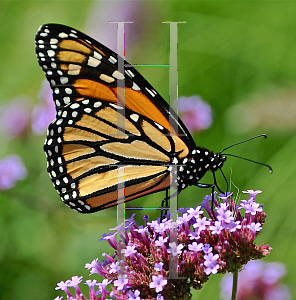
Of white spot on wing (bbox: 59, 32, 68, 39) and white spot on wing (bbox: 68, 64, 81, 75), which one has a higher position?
white spot on wing (bbox: 59, 32, 68, 39)

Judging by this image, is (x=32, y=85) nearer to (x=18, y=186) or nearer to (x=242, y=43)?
(x=18, y=186)

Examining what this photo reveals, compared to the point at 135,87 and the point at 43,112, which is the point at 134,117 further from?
the point at 43,112

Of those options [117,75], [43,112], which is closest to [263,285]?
[117,75]

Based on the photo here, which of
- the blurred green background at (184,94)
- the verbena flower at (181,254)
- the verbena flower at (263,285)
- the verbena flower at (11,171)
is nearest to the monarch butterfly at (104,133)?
the verbena flower at (181,254)

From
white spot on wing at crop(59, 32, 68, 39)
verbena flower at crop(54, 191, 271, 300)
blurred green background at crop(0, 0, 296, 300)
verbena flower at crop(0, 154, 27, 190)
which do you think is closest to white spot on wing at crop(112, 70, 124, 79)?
white spot on wing at crop(59, 32, 68, 39)

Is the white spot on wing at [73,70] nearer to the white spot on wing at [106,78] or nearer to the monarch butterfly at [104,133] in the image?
the monarch butterfly at [104,133]

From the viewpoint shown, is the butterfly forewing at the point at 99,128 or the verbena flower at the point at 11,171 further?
the verbena flower at the point at 11,171

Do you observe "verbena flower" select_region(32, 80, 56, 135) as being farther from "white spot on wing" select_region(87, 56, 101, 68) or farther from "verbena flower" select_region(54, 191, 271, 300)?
"verbena flower" select_region(54, 191, 271, 300)
